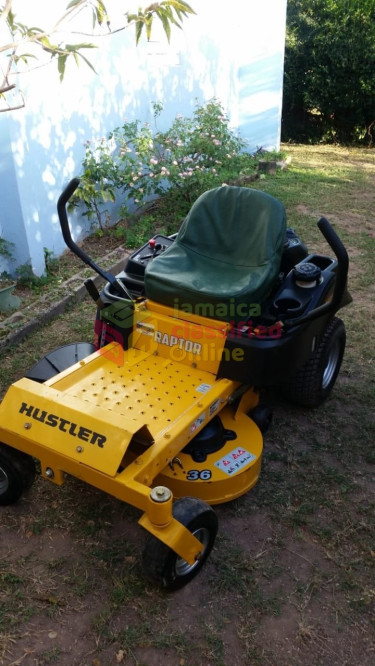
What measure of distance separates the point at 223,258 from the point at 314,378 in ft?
2.85

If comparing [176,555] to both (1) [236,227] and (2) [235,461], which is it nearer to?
(2) [235,461]

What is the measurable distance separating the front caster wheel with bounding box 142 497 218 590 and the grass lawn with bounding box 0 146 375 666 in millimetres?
99

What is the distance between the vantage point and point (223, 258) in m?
3.21

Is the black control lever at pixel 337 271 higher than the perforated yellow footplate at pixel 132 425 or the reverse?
higher

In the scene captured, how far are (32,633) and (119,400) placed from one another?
102cm

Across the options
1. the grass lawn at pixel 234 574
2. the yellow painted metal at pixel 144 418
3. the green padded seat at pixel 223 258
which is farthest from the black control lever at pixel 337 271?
the grass lawn at pixel 234 574

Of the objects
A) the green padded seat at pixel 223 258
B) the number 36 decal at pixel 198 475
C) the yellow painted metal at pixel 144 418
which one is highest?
the green padded seat at pixel 223 258

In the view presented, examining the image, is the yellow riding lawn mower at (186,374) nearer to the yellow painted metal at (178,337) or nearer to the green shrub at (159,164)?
the yellow painted metal at (178,337)

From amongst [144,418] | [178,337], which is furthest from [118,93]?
[144,418]

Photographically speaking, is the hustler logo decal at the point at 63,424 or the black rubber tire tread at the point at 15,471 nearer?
the hustler logo decal at the point at 63,424

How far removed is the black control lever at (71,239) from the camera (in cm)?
300

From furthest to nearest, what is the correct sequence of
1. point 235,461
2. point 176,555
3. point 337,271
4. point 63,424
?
point 235,461 → point 337,271 → point 63,424 → point 176,555

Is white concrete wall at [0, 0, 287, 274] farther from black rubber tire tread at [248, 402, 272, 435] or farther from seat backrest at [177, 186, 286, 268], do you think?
black rubber tire tread at [248, 402, 272, 435]

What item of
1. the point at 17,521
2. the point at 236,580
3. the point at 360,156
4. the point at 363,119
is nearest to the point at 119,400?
the point at 17,521
